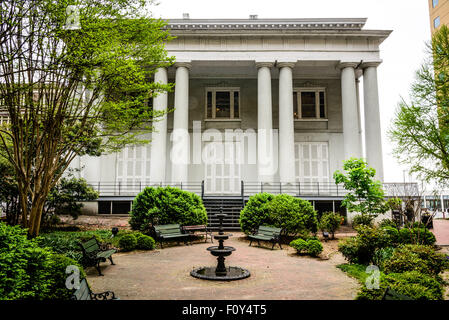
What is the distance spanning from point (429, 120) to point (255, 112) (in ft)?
39.8

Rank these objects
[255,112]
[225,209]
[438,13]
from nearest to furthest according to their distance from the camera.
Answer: [225,209] < [255,112] < [438,13]

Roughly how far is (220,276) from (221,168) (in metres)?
15.9

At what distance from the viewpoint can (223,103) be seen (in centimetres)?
2419

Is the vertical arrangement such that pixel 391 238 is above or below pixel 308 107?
below

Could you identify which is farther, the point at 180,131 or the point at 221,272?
the point at 180,131

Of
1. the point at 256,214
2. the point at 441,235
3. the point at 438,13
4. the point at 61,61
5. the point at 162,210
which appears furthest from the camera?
the point at 438,13

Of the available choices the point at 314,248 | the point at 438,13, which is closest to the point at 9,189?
the point at 314,248

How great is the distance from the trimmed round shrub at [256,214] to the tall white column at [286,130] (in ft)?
20.3

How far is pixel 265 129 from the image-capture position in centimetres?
2023

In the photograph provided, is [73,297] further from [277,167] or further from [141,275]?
[277,167]

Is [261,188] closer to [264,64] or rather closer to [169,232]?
[169,232]

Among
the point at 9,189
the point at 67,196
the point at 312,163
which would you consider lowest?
the point at 67,196

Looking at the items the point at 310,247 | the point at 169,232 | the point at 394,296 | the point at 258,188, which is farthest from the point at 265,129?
the point at 394,296
